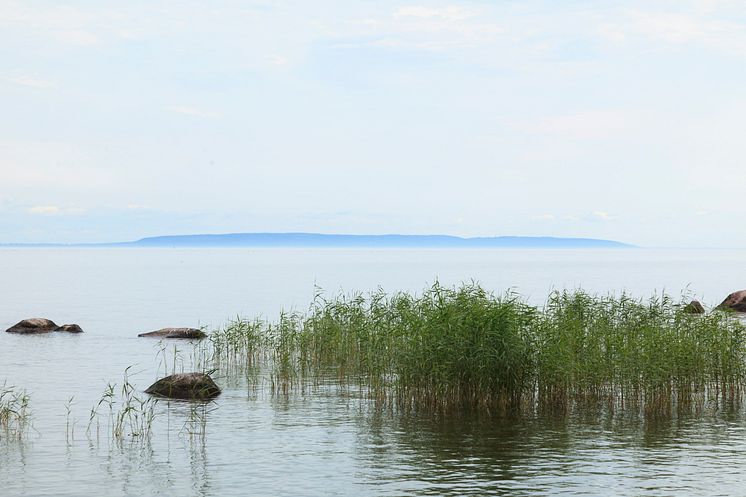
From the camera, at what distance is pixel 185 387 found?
103 ft

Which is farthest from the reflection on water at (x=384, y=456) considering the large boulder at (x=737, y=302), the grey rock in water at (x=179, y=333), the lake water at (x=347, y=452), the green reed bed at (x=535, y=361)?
the large boulder at (x=737, y=302)

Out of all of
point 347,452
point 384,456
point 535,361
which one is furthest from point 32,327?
point 384,456

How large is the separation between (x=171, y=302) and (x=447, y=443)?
74.4 meters

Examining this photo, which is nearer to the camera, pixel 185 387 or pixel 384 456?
pixel 384 456

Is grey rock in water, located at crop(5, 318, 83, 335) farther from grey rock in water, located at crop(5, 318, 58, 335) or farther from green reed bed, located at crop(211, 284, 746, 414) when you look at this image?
green reed bed, located at crop(211, 284, 746, 414)

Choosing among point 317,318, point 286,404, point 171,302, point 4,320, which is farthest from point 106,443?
point 171,302

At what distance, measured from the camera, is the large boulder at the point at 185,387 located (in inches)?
1220

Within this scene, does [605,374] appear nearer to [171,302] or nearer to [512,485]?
[512,485]

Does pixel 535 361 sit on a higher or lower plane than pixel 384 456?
higher

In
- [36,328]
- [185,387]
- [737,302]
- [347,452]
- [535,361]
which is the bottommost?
[347,452]

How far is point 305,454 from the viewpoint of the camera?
2314cm

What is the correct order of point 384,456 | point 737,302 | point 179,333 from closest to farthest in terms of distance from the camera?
point 384,456
point 179,333
point 737,302

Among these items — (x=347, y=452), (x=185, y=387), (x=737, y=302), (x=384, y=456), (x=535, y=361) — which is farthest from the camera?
(x=737, y=302)

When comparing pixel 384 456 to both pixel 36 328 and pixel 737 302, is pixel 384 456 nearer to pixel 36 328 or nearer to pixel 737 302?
pixel 36 328
